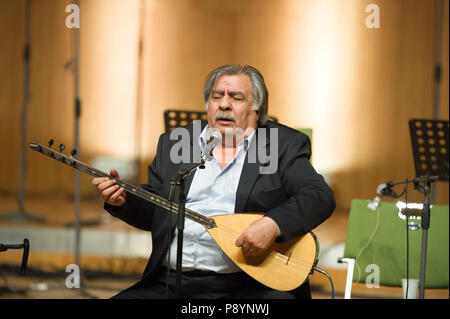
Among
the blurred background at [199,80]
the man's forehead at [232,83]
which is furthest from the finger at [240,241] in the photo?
the blurred background at [199,80]

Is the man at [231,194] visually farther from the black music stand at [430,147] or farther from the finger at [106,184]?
the black music stand at [430,147]

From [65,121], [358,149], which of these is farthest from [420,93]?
[65,121]

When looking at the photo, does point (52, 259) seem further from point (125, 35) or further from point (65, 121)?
point (125, 35)

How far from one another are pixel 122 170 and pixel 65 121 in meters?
0.65

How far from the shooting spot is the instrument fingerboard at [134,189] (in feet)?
6.84

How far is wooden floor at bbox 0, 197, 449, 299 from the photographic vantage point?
404 cm

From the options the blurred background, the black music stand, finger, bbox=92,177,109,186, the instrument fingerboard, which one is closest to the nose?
the instrument fingerboard

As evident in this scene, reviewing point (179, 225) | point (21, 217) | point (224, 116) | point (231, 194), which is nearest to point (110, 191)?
point (179, 225)

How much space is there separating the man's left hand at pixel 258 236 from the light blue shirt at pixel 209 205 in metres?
0.14

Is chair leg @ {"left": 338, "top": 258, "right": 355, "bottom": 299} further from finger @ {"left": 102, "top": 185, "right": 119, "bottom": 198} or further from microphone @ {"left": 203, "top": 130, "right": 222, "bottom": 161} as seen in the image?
finger @ {"left": 102, "top": 185, "right": 119, "bottom": 198}

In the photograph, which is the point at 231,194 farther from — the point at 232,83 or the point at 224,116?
the point at 232,83

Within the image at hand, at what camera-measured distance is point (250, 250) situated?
2102 millimetres

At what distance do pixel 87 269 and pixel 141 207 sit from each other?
2.40 m

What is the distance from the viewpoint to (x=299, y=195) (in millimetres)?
2234
